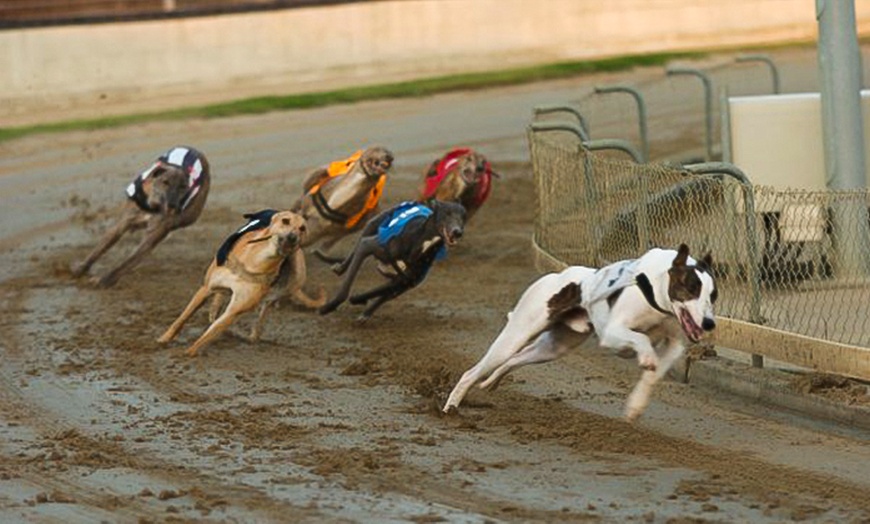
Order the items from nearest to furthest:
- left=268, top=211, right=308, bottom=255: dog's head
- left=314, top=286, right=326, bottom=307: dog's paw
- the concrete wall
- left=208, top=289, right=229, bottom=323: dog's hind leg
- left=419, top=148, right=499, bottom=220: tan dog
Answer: left=268, top=211, right=308, bottom=255: dog's head < left=208, top=289, right=229, bottom=323: dog's hind leg < left=314, top=286, right=326, bottom=307: dog's paw < left=419, top=148, right=499, bottom=220: tan dog < the concrete wall

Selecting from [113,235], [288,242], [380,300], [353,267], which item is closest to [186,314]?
[288,242]

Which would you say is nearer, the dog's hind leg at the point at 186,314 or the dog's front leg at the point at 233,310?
the dog's front leg at the point at 233,310

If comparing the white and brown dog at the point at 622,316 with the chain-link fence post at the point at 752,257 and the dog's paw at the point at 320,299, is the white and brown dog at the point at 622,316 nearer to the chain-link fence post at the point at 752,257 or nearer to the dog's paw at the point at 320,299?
the chain-link fence post at the point at 752,257

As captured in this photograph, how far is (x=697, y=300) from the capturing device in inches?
258

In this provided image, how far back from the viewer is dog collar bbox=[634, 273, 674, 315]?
676 cm

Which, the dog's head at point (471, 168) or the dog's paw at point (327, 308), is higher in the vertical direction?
the dog's head at point (471, 168)

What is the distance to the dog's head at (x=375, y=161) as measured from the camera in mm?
10945

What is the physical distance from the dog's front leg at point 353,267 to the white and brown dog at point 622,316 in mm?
2326

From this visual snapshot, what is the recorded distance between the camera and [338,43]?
19734mm

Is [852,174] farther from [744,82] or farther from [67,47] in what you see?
[67,47]

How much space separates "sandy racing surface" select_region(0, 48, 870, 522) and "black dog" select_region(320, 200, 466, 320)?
7.6 inches

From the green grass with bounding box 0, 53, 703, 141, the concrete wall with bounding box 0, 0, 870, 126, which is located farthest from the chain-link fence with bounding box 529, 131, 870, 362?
the concrete wall with bounding box 0, 0, 870, 126

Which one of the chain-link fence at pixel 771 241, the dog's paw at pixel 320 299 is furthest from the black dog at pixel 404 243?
the chain-link fence at pixel 771 241

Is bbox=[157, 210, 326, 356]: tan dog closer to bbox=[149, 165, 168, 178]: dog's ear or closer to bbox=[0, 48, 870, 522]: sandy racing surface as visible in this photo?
bbox=[0, 48, 870, 522]: sandy racing surface
